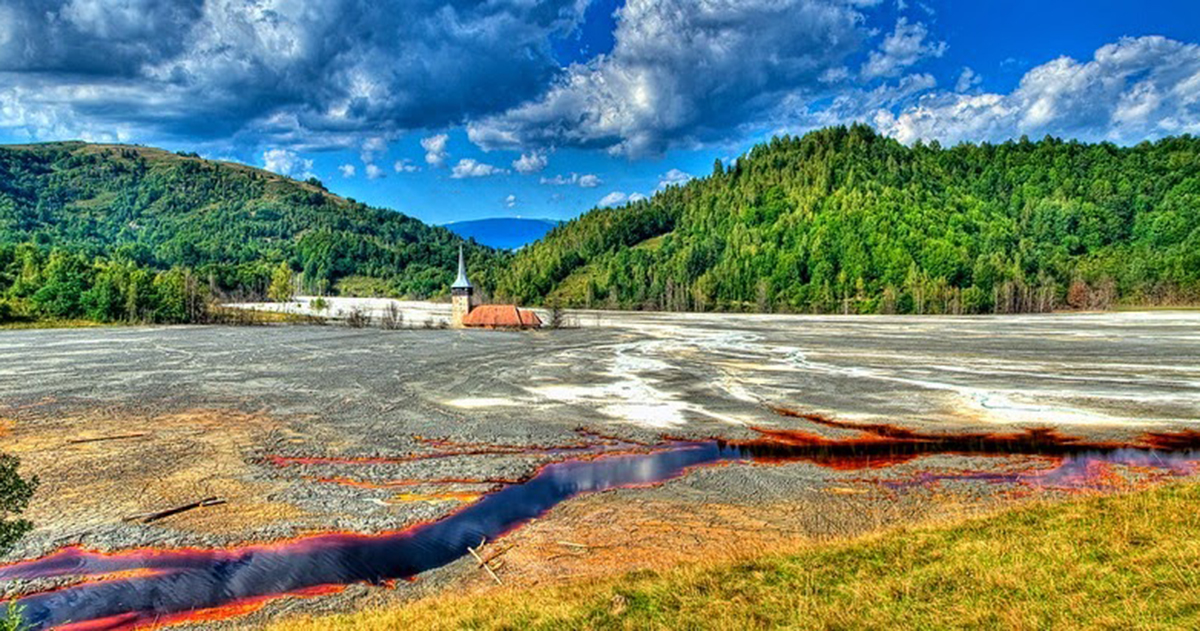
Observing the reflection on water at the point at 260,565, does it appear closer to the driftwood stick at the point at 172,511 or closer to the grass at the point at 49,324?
the driftwood stick at the point at 172,511

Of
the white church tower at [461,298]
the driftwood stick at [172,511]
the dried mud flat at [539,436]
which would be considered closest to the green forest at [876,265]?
the white church tower at [461,298]

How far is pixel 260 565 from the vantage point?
13.5m

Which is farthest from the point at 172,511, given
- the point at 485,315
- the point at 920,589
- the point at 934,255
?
the point at 934,255

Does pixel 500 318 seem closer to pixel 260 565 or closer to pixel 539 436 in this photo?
pixel 539 436

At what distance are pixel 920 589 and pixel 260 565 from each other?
40.4 feet

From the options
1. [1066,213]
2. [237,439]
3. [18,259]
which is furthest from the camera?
[1066,213]

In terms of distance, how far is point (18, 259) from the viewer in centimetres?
12181

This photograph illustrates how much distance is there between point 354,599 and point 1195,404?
35971 mm

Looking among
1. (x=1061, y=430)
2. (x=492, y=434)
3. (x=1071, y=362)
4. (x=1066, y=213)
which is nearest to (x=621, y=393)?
(x=492, y=434)

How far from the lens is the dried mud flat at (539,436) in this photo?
1516cm

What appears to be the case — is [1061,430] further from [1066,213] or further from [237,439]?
[1066,213]

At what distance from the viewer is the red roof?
9519 cm

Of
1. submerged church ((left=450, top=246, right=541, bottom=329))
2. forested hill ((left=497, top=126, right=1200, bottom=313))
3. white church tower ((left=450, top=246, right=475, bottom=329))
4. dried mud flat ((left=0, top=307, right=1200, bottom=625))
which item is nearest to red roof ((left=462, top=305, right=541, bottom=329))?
submerged church ((left=450, top=246, right=541, bottom=329))

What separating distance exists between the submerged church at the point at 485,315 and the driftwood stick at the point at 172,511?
3035 inches
